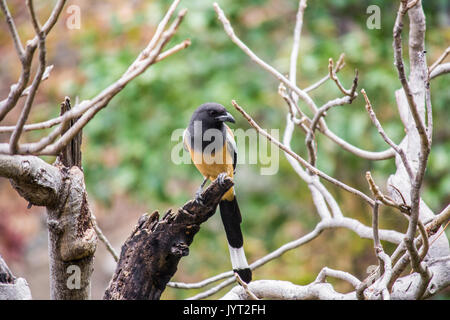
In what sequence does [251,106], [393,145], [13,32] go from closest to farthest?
[13,32], [393,145], [251,106]

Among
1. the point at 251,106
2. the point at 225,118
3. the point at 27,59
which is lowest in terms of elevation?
the point at 27,59

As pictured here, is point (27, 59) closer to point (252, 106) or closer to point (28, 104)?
point (28, 104)

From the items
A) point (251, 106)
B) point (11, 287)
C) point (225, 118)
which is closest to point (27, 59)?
point (11, 287)

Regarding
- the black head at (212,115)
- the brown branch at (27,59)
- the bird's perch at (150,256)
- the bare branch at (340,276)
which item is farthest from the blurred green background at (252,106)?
the brown branch at (27,59)

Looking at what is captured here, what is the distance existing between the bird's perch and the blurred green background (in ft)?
9.66

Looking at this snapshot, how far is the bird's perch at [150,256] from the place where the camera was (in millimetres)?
2611

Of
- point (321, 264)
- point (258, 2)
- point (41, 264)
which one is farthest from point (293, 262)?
point (41, 264)

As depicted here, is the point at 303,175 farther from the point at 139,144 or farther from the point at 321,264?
the point at 321,264

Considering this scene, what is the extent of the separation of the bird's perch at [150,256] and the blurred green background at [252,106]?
294 centimetres

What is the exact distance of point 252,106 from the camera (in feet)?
19.5

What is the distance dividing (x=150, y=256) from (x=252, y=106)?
3533mm

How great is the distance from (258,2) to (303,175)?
3.11 m

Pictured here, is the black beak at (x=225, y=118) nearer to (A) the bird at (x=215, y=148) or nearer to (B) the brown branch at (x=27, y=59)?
(A) the bird at (x=215, y=148)

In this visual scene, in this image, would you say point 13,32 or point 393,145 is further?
point 393,145
